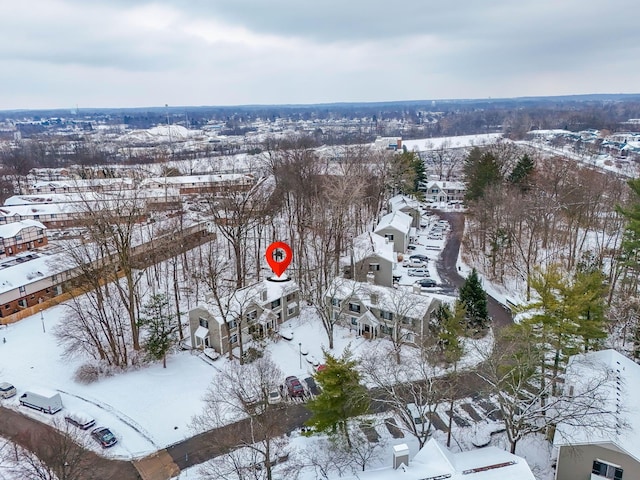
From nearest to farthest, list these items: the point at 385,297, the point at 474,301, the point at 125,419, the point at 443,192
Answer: the point at 125,419 → the point at 474,301 → the point at 385,297 → the point at 443,192

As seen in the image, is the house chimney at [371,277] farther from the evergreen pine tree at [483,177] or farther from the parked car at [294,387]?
the evergreen pine tree at [483,177]

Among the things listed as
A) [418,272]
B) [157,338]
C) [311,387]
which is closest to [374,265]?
[418,272]

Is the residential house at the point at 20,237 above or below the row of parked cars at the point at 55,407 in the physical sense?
above

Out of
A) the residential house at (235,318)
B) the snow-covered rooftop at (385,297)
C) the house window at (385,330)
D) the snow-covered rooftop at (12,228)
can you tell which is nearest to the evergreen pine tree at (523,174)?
the snow-covered rooftop at (385,297)

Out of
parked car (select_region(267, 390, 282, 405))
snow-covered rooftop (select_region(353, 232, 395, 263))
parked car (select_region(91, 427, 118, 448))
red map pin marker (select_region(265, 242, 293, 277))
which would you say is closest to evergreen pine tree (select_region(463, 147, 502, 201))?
snow-covered rooftop (select_region(353, 232, 395, 263))

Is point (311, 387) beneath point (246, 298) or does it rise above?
beneath

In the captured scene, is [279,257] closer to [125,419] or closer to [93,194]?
[125,419]

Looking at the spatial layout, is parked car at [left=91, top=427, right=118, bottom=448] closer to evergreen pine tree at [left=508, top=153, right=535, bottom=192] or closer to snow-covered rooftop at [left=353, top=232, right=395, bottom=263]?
snow-covered rooftop at [left=353, top=232, right=395, bottom=263]

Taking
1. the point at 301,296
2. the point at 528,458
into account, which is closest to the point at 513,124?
the point at 301,296
